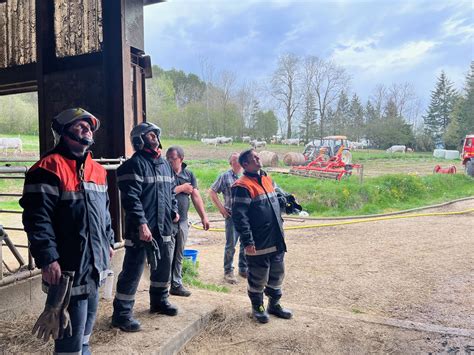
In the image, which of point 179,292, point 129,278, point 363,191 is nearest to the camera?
point 129,278

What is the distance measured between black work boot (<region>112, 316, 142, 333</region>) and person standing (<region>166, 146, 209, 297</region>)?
1082 millimetres

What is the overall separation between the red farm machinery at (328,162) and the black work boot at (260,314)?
41.0 feet

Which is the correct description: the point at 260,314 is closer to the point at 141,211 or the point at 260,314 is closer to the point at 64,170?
the point at 141,211

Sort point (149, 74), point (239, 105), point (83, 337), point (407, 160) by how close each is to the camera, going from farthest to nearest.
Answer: point (239, 105) < point (407, 160) < point (149, 74) < point (83, 337)

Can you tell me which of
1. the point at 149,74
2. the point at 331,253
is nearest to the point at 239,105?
the point at 331,253

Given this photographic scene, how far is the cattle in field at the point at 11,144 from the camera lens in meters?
18.0

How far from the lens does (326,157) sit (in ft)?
67.1

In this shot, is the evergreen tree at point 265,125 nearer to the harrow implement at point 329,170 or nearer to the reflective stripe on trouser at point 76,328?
the harrow implement at point 329,170

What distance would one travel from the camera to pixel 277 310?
382 cm

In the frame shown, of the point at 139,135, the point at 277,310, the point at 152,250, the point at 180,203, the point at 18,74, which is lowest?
the point at 277,310

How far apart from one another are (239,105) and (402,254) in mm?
24640

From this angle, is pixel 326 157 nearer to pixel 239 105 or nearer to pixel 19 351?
pixel 239 105

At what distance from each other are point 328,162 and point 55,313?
1646 cm

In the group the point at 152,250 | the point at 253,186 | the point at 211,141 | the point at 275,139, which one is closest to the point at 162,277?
the point at 152,250
